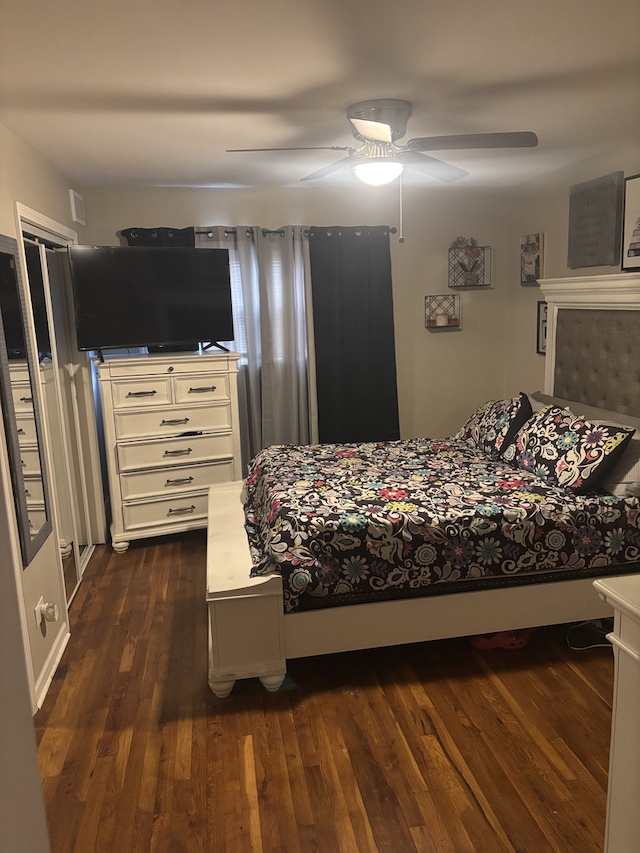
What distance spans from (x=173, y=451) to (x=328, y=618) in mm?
1921

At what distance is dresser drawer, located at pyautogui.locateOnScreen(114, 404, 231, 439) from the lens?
411 cm

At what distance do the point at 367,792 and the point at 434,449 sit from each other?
83.8 inches

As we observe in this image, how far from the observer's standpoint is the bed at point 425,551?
2668mm

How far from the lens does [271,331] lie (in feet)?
15.6

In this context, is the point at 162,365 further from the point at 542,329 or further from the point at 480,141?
the point at 542,329

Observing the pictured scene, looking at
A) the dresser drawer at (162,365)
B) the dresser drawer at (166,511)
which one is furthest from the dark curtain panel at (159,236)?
the dresser drawer at (166,511)

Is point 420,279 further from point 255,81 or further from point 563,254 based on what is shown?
point 255,81

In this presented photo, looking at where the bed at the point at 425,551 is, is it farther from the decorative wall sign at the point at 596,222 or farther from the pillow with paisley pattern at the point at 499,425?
the decorative wall sign at the point at 596,222

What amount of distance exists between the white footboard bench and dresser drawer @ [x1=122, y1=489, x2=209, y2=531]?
128cm

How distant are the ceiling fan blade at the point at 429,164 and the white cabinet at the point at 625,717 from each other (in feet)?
6.52

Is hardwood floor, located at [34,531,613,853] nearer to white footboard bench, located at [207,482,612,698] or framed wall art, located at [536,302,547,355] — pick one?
white footboard bench, located at [207,482,612,698]

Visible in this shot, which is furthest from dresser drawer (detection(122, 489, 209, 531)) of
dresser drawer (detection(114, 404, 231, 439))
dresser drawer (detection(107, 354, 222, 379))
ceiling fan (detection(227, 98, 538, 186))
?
ceiling fan (detection(227, 98, 538, 186))

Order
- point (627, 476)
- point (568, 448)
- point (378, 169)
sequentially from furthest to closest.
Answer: point (568, 448), point (627, 476), point (378, 169)

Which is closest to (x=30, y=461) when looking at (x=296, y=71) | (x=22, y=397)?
(x=22, y=397)
